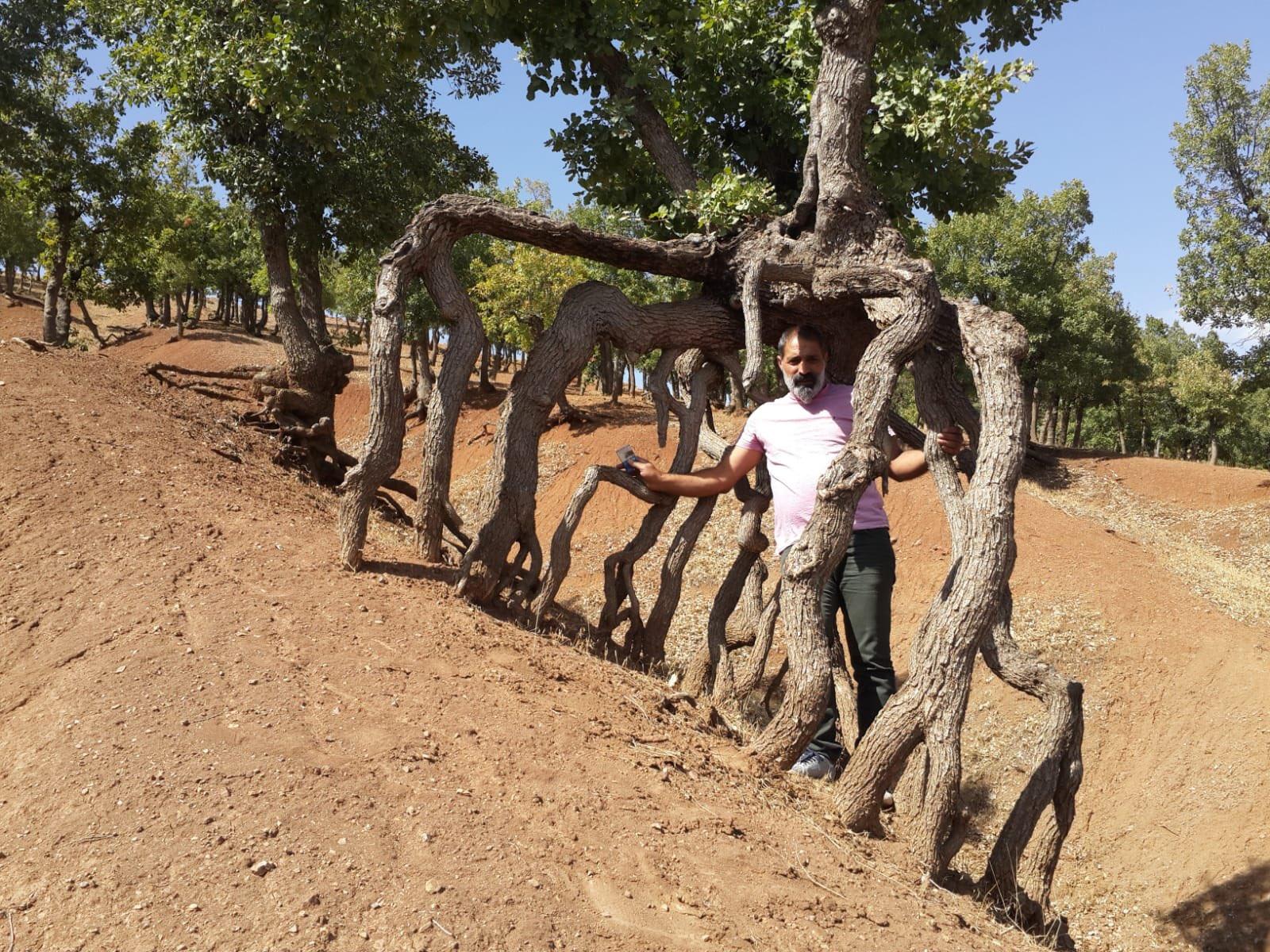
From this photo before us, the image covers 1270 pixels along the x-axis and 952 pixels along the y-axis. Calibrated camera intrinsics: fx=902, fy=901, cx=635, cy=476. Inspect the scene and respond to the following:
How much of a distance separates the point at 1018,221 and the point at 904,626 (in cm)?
1965

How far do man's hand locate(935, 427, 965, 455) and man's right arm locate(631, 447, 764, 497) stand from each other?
1036 mm

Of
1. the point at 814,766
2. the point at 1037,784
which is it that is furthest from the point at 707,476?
the point at 1037,784

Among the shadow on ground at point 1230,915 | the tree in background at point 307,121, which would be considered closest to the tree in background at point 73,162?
the tree in background at point 307,121

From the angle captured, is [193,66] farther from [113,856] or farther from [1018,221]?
[1018,221]

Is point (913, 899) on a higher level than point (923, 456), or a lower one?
lower

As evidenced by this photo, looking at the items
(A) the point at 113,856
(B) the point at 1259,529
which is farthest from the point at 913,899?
(B) the point at 1259,529

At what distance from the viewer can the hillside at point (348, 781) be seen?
9.41ft

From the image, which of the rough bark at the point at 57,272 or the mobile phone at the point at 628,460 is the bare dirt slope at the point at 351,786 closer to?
the mobile phone at the point at 628,460

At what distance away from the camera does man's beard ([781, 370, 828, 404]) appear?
5.09 meters

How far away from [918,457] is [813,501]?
70 centimetres

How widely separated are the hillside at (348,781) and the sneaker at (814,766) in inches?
6.6

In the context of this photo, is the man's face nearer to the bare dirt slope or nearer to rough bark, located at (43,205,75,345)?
the bare dirt slope

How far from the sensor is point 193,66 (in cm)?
1072

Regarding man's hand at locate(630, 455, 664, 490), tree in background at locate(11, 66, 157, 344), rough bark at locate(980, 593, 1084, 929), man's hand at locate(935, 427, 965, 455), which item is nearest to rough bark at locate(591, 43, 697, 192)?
man's hand at locate(630, 455, 664, 490)
